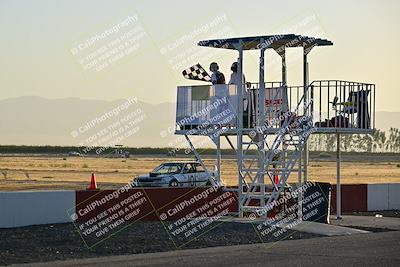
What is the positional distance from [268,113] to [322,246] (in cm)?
723

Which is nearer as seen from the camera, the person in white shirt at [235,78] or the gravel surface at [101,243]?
the gravel surface at [101,243]

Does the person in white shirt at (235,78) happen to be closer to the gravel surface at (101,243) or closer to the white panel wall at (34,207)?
the gravel surface at (101,243)

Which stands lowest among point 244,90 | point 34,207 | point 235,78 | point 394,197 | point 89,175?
point 89,175

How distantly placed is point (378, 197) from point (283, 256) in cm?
1285

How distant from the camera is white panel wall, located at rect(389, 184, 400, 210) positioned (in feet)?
93.5

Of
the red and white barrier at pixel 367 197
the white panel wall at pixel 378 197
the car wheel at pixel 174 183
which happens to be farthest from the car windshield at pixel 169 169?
the white panel wall at pixel 378 197

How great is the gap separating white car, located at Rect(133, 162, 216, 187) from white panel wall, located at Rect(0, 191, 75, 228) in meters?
14.6

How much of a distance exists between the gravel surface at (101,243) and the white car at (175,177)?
46.4 ft

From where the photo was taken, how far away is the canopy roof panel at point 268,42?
2322 cm

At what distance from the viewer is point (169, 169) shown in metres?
36.7

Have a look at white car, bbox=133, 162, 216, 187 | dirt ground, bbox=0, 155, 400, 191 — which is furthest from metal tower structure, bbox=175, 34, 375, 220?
dirt ground, bbox=0, 155, 400, 191

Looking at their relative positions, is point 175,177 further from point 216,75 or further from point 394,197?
point 216,75

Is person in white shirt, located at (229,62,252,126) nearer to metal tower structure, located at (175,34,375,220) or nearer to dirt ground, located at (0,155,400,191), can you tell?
metal tower structure, located at (175,34,375,220)

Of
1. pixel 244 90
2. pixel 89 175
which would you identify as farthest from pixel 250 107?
pixel 89 175
